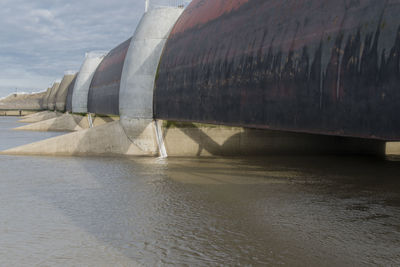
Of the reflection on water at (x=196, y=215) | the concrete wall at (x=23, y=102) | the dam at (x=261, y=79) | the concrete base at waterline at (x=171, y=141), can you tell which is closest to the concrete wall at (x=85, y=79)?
the concrete base at waterline at (x=171, y=141)

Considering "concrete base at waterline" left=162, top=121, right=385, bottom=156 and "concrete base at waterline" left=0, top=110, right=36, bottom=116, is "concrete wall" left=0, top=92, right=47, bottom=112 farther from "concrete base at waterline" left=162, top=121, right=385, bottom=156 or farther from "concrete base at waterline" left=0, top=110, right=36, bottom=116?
"concrete base at waterline" left=162, top=121, right=385, bottom=156

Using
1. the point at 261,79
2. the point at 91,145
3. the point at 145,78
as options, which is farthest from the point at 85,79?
the point at 261,79

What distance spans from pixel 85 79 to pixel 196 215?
4718 centimetres

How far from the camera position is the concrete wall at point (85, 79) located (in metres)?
54.6

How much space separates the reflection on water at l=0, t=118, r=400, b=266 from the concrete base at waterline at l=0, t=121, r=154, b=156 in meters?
3.93

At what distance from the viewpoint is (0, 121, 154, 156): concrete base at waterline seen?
24.5 m

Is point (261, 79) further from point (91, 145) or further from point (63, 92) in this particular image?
point (63, 92)

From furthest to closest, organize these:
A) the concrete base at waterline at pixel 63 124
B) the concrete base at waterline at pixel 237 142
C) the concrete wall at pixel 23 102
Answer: the concrete wall at pixel 23 102
the concrete base at waterline at pixel 63 124
the concrete base at waterline at pixel 237 142

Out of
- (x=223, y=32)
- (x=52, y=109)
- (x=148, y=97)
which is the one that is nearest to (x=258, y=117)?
(x=223, y=32)

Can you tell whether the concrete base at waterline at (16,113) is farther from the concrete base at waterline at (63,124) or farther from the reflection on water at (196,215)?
the reflection on water at (196,215)

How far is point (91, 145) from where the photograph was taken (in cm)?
2461

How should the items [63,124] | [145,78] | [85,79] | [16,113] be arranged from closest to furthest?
1. [145,78]
2. [63,124]
3. [85,79]
4. [16,113]

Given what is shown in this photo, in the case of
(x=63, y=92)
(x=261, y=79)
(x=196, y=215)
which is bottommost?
(x=196, y=215)

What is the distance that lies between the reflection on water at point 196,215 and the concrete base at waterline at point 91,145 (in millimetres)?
3929
